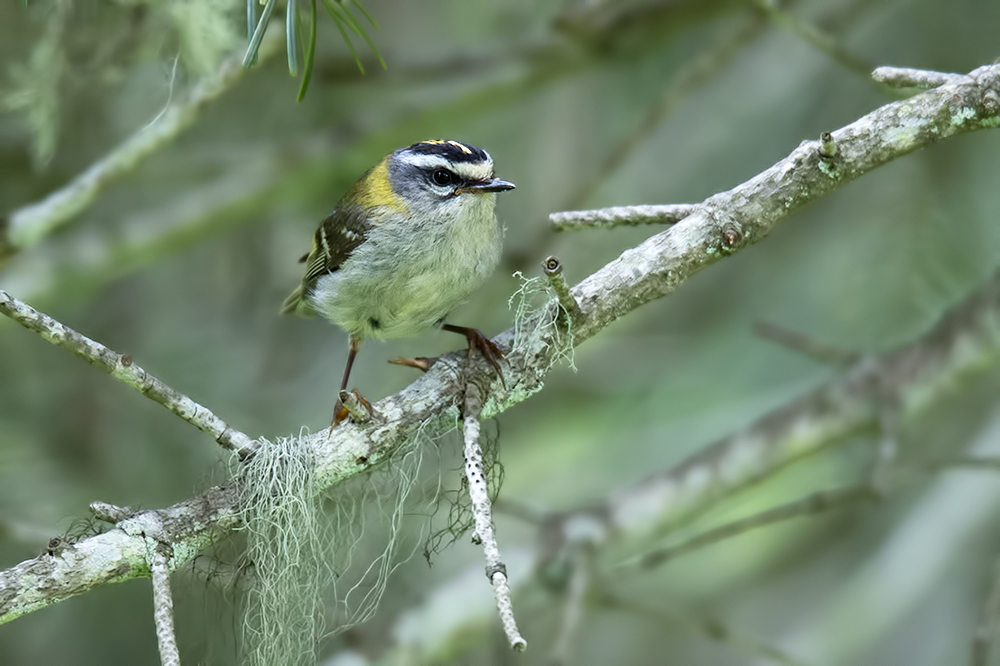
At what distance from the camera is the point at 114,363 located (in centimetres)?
209

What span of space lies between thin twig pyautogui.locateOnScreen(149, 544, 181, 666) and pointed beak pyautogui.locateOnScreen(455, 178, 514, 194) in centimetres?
167

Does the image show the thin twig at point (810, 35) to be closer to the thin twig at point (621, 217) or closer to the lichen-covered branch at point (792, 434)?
the lichen-covered branch at point (792, 434)

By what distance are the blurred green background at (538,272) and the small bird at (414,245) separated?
1029 mm

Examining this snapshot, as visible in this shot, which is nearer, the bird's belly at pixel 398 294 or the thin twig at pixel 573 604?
the bird's belly at pixel 398 294

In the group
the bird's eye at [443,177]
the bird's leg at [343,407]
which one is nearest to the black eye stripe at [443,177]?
the bird's eye at [443,177]

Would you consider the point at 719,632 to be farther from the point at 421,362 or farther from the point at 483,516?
the point at 483,516

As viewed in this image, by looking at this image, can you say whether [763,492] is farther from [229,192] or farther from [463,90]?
[229,192]

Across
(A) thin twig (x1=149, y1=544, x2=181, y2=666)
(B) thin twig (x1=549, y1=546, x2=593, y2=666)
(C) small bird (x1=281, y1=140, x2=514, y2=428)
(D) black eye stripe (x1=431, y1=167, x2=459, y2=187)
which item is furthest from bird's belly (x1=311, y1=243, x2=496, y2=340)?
(A) thin twig (x1=149, y1=544, x2=181, y2=666)

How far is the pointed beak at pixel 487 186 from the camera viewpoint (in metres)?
3.23

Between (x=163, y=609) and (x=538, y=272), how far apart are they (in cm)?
319

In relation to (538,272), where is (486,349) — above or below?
below

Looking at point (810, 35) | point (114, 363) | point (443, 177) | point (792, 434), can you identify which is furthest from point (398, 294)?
point (810, 35)

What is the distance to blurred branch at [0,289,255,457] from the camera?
2.02 m

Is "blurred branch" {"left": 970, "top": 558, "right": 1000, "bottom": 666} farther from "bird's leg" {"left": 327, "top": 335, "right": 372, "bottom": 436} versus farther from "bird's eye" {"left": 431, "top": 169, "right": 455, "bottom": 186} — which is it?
"bird's eye" {"left": 431, "top": 169, "right": 455, "bottom": 186}
